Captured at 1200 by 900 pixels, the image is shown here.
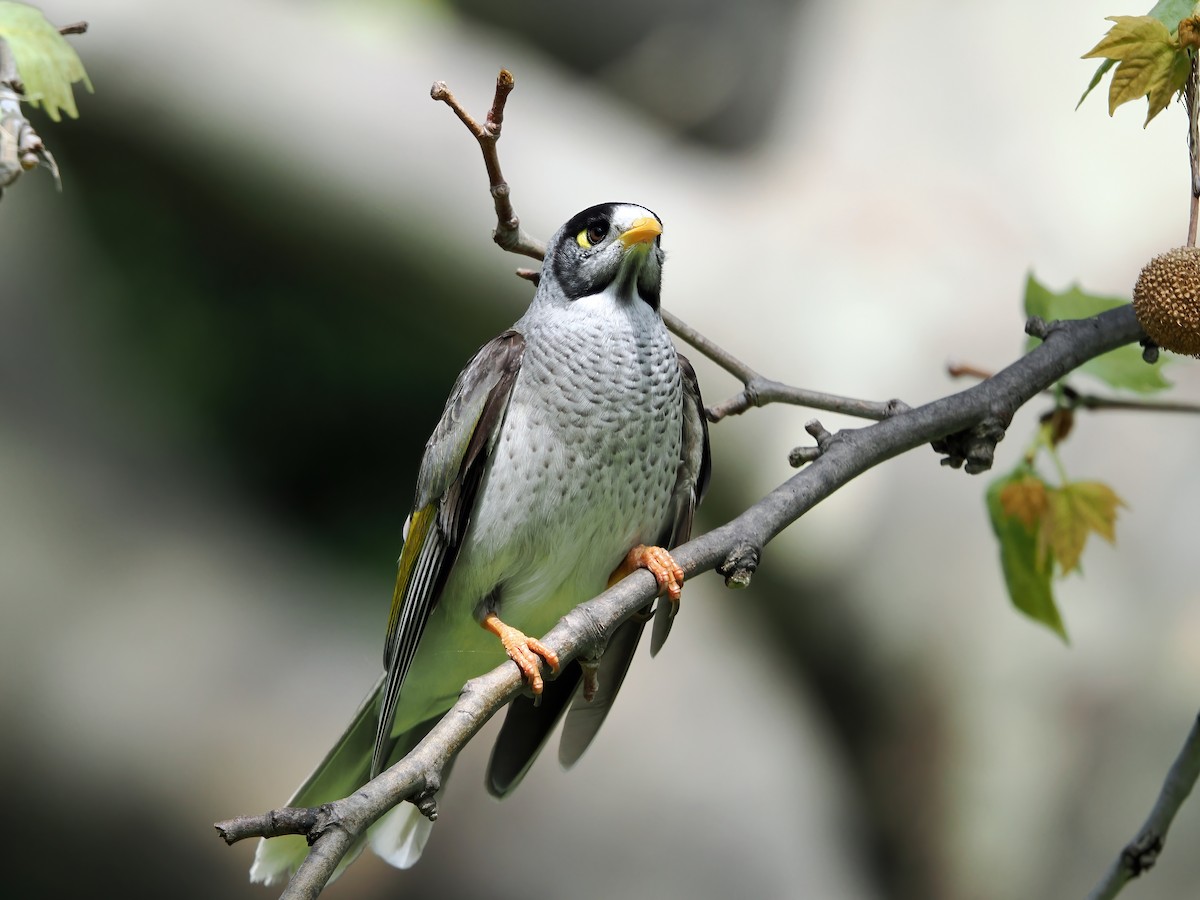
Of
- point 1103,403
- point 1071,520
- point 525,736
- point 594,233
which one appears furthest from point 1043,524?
point 525,736

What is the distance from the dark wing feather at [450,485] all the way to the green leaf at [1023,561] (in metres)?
1.23

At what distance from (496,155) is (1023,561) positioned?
5.15 feet

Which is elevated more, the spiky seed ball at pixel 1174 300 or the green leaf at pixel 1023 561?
the spiky seed ball at pixel 1174 300

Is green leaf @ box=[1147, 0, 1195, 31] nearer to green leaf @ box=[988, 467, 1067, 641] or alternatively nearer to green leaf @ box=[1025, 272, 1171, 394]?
green leaf @ box=[1025, 272, 1171, 394]

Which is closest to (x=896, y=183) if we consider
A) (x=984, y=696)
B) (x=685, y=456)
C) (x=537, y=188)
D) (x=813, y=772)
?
(x=537, y=188)

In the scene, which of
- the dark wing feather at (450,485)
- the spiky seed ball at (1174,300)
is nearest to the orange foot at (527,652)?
the dark wing feather at (450,485)

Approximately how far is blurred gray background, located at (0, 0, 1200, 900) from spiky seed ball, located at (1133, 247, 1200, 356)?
150 inches

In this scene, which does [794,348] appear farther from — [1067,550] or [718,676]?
[1067,550]

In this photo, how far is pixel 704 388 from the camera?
6.49 meters

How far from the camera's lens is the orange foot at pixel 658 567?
96.7 inches

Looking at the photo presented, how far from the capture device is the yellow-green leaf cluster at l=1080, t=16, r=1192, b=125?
1.96m

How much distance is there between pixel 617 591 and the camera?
93.3 inches

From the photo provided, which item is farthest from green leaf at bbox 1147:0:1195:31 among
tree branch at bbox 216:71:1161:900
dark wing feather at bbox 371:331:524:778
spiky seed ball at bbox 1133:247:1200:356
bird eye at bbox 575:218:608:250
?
dark wing feather at bbox 371:331:524:778

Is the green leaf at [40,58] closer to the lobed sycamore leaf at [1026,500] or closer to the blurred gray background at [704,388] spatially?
the lobed sycamore leaf at [1026,500]
